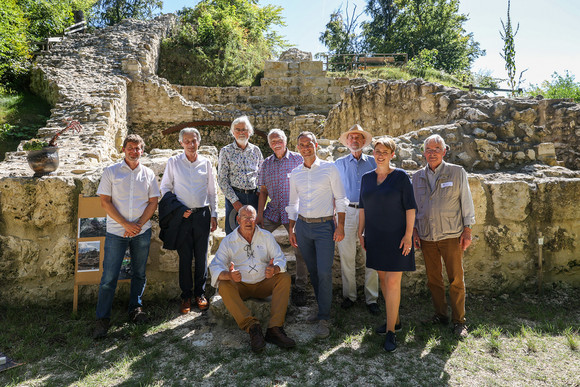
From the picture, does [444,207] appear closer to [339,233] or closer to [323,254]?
[339,233]

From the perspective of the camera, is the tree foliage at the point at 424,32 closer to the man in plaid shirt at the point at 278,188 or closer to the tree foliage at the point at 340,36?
the tree foliage at the point at 340,36

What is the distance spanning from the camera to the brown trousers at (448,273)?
290 cm

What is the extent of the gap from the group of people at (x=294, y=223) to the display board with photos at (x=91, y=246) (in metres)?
0.29

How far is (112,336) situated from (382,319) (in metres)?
2.31

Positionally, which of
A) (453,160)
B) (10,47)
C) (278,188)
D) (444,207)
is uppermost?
(10,47)

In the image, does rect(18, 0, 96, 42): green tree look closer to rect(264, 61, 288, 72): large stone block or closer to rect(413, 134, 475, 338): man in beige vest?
rect(264, 61, 288, 72): large stone block

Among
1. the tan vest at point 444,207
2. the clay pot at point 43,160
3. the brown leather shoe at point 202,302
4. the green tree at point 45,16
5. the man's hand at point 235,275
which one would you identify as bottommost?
the brown leather shoe at point 202,302

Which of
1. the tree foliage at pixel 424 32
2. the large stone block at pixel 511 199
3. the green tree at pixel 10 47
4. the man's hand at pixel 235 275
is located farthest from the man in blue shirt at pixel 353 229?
the tree foliage at pixel 424 32

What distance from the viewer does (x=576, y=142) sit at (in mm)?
5820

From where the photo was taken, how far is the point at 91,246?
3.22 metres

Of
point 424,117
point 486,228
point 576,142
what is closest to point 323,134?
point 424,117

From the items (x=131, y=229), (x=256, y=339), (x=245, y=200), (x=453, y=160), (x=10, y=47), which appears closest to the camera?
(x=256, y=339)

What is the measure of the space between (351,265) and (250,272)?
1.02 meters

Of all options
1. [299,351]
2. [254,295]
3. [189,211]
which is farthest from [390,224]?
[189,211]
